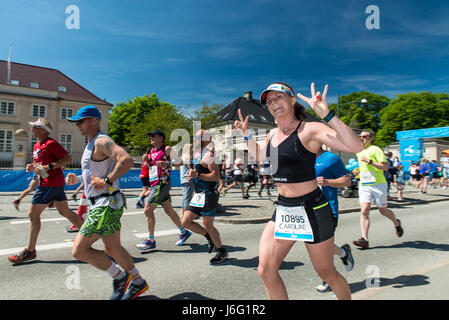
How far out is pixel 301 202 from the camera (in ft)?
7.97

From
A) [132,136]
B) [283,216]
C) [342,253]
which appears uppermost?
[132,136]

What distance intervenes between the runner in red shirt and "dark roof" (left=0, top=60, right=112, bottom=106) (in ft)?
131

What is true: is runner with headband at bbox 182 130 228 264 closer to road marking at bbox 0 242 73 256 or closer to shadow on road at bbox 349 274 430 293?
shadow on road at bbox 349 274 430 293

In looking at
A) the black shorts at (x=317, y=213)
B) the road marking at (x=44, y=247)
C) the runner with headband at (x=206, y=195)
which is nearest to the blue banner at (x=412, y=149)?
the runner with headband at (x=206, y=195)

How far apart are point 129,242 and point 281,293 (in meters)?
3.99

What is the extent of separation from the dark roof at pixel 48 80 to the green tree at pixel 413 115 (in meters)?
50.2

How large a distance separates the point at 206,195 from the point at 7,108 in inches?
1629

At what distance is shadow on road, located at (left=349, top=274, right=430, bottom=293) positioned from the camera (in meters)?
3.46

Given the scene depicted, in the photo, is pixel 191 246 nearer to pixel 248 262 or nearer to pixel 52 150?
pixel 248 262

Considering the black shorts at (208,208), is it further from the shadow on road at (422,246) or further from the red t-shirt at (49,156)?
the shadow on road at (422,246)

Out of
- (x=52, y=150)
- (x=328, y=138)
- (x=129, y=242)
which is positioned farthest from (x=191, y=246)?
(x=328, y=138)

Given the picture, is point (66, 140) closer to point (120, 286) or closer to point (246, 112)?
point (246, 112)

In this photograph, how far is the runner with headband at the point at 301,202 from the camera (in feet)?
7.65
